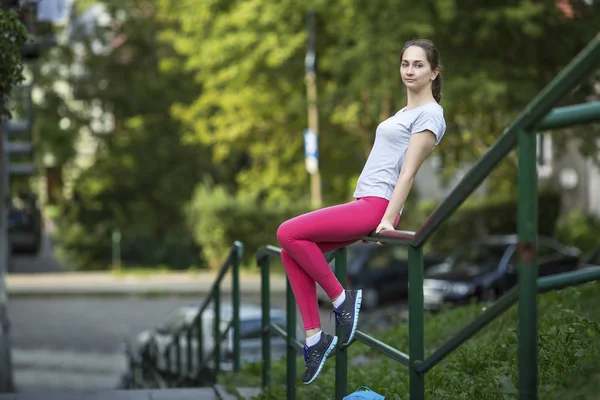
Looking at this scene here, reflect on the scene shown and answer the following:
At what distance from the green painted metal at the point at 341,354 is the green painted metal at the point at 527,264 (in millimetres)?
1817

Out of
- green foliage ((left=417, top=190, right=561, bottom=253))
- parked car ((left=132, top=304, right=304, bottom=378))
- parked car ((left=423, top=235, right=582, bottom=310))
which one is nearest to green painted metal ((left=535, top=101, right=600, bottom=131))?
parked car ((left=132, top=304, right=304, bottom=378))

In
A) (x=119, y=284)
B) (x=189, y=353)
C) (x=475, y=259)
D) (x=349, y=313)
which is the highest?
(x=349, y=313)

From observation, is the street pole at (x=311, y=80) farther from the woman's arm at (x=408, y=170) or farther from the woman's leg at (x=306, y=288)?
the woman's arm at (x=408, y=170)

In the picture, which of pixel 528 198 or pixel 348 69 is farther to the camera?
pixel 348 69

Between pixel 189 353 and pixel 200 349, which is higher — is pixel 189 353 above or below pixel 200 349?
below

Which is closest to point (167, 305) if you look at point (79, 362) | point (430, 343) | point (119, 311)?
point (119, 311)

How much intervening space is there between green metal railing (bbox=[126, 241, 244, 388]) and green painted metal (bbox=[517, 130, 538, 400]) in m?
4.89

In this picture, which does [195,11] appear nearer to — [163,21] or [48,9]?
[163,21]

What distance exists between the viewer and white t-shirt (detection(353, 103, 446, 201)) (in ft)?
14.9

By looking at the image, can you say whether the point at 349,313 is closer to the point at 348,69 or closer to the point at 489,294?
the point at 489,294

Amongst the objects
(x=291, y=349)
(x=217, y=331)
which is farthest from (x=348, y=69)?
(x=291, y=349)

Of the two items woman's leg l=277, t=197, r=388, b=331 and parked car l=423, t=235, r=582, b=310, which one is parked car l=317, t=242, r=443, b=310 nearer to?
parked car l=423, t=235, r=582, b=310

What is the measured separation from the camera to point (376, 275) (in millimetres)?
20109

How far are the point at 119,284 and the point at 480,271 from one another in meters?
11.1
